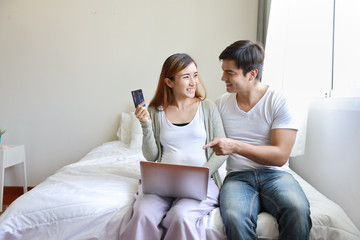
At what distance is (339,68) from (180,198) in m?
1.11

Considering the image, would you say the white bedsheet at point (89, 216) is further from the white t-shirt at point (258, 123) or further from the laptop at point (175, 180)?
the white t-shirt at point (258, 123)

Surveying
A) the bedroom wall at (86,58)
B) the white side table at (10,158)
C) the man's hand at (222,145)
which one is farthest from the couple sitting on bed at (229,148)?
the white side table at (10,158)

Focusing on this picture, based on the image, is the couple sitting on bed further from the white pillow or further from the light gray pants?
the white pillow

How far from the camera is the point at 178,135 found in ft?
4.08

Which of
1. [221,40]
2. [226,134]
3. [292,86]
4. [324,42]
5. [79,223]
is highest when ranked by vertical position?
[221,40]

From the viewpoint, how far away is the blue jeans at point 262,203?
2.93ft

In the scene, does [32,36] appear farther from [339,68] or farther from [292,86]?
[339,68]

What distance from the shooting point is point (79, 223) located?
3.46 ft

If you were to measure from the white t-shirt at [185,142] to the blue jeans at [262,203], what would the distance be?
0.18 m

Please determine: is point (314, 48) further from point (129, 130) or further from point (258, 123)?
point (129, 130)

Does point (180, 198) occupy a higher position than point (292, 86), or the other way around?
point (292, 86)

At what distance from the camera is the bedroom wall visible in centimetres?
253

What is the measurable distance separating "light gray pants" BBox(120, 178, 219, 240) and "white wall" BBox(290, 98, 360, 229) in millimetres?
591

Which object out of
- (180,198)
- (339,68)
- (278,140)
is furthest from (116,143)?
(339,68)
